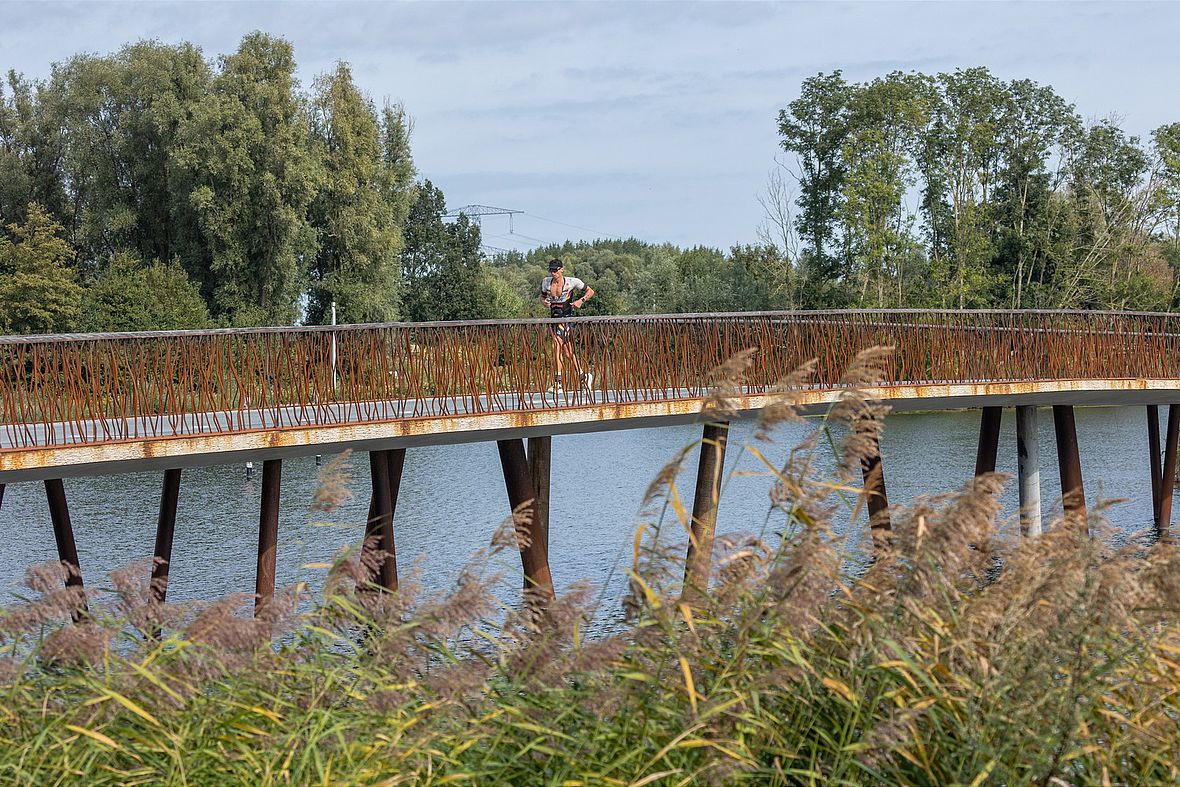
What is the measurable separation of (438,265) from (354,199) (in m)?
20.0

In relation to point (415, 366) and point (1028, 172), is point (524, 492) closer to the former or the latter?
point (415, 366)

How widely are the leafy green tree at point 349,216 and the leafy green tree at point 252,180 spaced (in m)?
2.60

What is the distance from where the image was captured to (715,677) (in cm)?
435

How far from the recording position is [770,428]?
4527 mm

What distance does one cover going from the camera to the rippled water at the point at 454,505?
82.1 feet

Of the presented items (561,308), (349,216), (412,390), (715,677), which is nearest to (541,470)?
(561,308)

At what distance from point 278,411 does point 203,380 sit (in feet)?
3.28

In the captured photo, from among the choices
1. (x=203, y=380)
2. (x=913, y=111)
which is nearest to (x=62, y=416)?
(x=203, y=380)

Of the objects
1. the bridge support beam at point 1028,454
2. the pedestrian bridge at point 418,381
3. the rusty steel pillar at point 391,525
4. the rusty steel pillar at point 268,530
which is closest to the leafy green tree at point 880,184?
the bridge support beam at point 1028,454

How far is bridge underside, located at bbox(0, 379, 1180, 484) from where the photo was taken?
1398 centimetres

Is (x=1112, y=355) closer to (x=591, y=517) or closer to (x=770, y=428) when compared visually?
(x=591, y=517)

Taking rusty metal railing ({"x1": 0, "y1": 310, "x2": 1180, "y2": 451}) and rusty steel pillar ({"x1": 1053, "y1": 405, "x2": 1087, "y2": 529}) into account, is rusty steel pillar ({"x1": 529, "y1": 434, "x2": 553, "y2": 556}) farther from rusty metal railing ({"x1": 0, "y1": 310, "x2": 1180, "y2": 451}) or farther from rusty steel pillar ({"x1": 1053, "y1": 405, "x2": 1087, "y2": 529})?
rusty steel pillar ({"x1": 1053, "y1": 405, "x2": 1087, "y2": 529})

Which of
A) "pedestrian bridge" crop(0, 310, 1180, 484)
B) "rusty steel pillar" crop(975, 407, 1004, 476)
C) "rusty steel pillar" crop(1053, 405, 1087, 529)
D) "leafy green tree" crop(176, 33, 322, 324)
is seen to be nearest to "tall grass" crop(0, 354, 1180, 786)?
"pedestrian bridge" crop(0, 310, 1180, 484)

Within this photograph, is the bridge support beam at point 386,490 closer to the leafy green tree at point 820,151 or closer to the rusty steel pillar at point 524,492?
the rusty steel pillar at point 524,492
